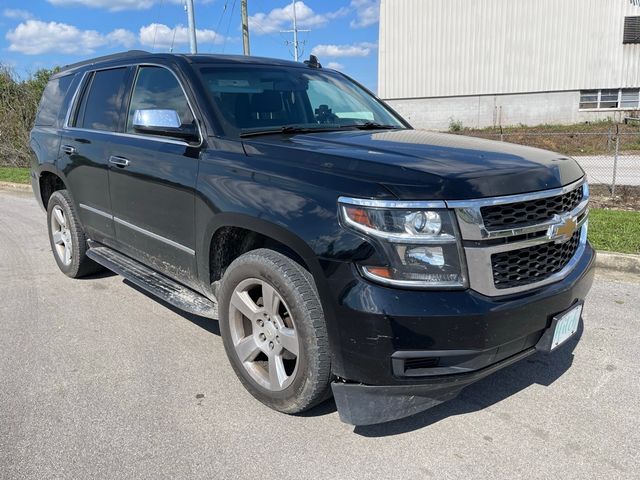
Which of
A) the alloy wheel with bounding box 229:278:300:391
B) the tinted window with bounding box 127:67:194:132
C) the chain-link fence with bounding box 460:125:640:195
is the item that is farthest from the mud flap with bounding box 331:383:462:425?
the chain-link fence with bounding box 460:125:640:195

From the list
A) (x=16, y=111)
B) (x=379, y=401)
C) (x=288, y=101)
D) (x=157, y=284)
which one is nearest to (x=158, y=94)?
(x=288, y=101)

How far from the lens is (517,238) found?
8.20 ft

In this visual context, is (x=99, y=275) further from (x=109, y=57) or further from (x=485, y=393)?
(x=485, y=393)

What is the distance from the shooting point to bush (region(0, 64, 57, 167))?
18.5 metres

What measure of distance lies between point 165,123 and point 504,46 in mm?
32168

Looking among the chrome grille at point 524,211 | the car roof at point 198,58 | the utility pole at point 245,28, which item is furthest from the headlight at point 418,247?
the utility pole at point 245,28

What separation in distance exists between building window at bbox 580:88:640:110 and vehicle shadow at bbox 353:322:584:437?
32.8 metres

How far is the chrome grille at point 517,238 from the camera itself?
7.75 feet

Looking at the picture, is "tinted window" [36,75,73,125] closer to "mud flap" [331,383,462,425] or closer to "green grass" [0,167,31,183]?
"mud flap" [331,383,462,425]

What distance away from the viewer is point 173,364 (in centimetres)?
363

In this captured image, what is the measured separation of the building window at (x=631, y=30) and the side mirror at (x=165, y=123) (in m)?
34.4

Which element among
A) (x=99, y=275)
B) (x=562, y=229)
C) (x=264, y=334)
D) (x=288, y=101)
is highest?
(x=288, y=101)

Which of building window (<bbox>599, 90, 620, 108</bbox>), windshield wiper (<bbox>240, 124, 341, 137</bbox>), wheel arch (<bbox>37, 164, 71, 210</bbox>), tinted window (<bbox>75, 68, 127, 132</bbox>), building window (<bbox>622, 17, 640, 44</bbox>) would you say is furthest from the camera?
building window (<bbox>599, 90, 620, 108</bbox>)

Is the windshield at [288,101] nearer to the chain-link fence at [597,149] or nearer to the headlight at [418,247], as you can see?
the headlight at [418,247]
